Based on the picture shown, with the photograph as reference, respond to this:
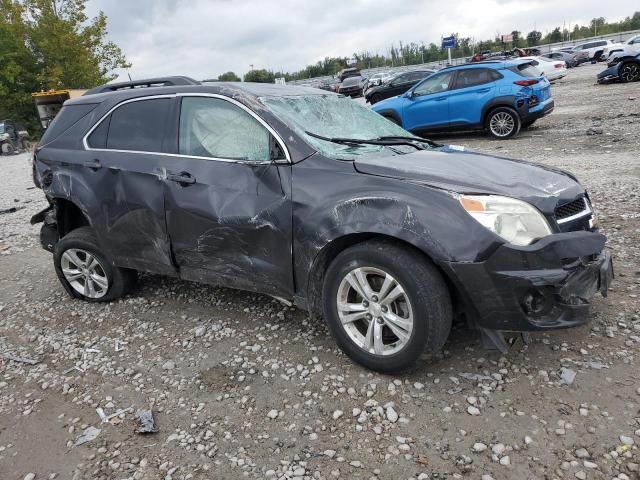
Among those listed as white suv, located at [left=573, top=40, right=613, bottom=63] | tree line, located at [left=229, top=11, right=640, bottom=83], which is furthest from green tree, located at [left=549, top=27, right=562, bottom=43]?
white suv, located at [left=573, top=40, right=613, bottom=63]

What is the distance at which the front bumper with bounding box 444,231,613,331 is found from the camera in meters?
2.56

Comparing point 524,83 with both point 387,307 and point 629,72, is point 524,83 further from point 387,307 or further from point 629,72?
point 629,72

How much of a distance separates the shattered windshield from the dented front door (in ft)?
0.78

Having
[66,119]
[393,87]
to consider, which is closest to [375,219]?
[66,119]

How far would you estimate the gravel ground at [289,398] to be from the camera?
7.94 ft

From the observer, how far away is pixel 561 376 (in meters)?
2.87

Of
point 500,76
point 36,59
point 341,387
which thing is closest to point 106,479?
point 341,387

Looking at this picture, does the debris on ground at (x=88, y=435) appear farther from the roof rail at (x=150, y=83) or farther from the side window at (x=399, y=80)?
the side window at (x=399, y=80)

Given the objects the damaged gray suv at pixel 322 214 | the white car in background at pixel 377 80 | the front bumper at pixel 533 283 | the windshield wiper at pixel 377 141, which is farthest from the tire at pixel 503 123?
the white car in background at pixel 377 80

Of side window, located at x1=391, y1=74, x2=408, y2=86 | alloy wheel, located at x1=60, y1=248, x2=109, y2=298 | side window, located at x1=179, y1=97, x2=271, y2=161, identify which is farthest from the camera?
side window, located at x1=391, y1=74, x2=408, y2=86

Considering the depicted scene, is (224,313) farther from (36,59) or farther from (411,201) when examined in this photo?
(36,59)

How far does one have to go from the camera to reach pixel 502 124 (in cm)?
1121

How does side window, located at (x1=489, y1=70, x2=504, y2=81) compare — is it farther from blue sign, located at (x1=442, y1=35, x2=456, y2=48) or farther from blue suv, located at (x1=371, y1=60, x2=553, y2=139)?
blue sign, located at (x1=442, y1=35, x2=456, y2=48)

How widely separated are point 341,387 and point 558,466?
121 cm
